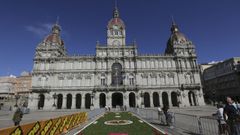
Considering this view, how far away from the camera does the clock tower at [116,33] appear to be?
6075 cm

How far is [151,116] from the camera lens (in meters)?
23.3

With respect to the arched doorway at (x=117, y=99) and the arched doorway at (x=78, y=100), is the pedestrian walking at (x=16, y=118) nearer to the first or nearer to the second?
the arched doorway at (x=78, y=100)

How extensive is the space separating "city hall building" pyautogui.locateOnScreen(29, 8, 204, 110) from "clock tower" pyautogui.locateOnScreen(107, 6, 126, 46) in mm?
2322

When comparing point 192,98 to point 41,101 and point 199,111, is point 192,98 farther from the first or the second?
point 41,101

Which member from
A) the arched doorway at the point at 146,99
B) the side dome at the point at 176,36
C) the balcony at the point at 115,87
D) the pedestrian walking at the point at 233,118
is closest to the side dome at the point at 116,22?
the side dome at the point at 176,36

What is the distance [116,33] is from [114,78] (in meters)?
17.2

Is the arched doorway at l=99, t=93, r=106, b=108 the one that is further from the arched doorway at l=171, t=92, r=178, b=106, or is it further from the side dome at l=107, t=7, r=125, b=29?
the side dome at l=107, t=7, r=125, b=29

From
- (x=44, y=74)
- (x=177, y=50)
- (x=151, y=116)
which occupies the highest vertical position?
(x=177, y=50)

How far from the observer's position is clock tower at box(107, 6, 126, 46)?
60750mm

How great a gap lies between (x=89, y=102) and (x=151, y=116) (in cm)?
3697

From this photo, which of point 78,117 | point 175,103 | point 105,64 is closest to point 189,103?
point 175,103

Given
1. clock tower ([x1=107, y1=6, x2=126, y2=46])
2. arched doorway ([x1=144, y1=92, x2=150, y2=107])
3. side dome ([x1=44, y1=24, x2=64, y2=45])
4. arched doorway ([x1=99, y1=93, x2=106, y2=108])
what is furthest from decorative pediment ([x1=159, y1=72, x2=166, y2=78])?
side dome ([x1=44, y1=24, x2=64, y2=45])

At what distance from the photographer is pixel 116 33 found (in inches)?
2456

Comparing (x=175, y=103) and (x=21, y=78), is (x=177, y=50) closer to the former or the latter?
(x=175, y=103)
